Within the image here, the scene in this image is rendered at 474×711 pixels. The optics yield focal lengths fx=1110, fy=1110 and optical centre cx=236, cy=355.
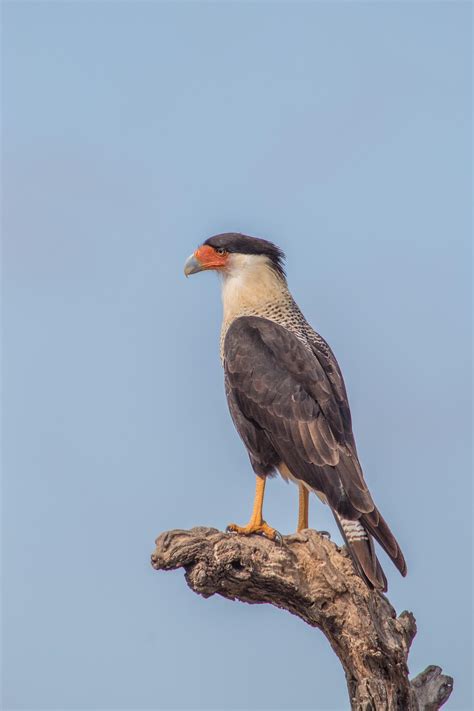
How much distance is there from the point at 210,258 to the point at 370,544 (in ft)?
10.4

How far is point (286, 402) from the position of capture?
8414 millimetres

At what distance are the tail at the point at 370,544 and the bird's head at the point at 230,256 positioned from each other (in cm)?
264

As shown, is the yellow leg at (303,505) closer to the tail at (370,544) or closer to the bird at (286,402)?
the bird at (286,402)

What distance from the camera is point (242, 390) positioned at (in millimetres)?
8609

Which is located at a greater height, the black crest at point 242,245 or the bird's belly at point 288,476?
the black crest at point 242,245

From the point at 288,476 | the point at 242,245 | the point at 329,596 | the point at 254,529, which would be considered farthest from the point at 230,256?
the point at 329,596

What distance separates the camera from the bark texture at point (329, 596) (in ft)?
22.8

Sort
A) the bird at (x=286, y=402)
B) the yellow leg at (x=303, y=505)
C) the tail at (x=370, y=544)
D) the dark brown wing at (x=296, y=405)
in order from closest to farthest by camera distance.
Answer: the tail at (x=370, y=544), the bird at (x=286, y=402), the dark brown wing at (x=296, y=405), the yellow leg at (x=303, y=505)

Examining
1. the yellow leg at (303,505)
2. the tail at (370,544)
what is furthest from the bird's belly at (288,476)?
the tail at (370,544)

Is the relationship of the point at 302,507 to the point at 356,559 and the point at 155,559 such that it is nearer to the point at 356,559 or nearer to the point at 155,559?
the point at 356,559

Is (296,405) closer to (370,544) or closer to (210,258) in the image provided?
(370,544)

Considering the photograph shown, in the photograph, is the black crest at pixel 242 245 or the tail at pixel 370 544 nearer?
the tail at pixel 370 544

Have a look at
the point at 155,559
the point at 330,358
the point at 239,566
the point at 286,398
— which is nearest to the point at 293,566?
the point at 239,566

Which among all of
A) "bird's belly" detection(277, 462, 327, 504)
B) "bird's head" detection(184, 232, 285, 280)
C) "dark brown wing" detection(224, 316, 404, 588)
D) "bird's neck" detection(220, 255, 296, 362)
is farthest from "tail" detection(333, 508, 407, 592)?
"bird's head" detection(184, 232, 285, 280)
